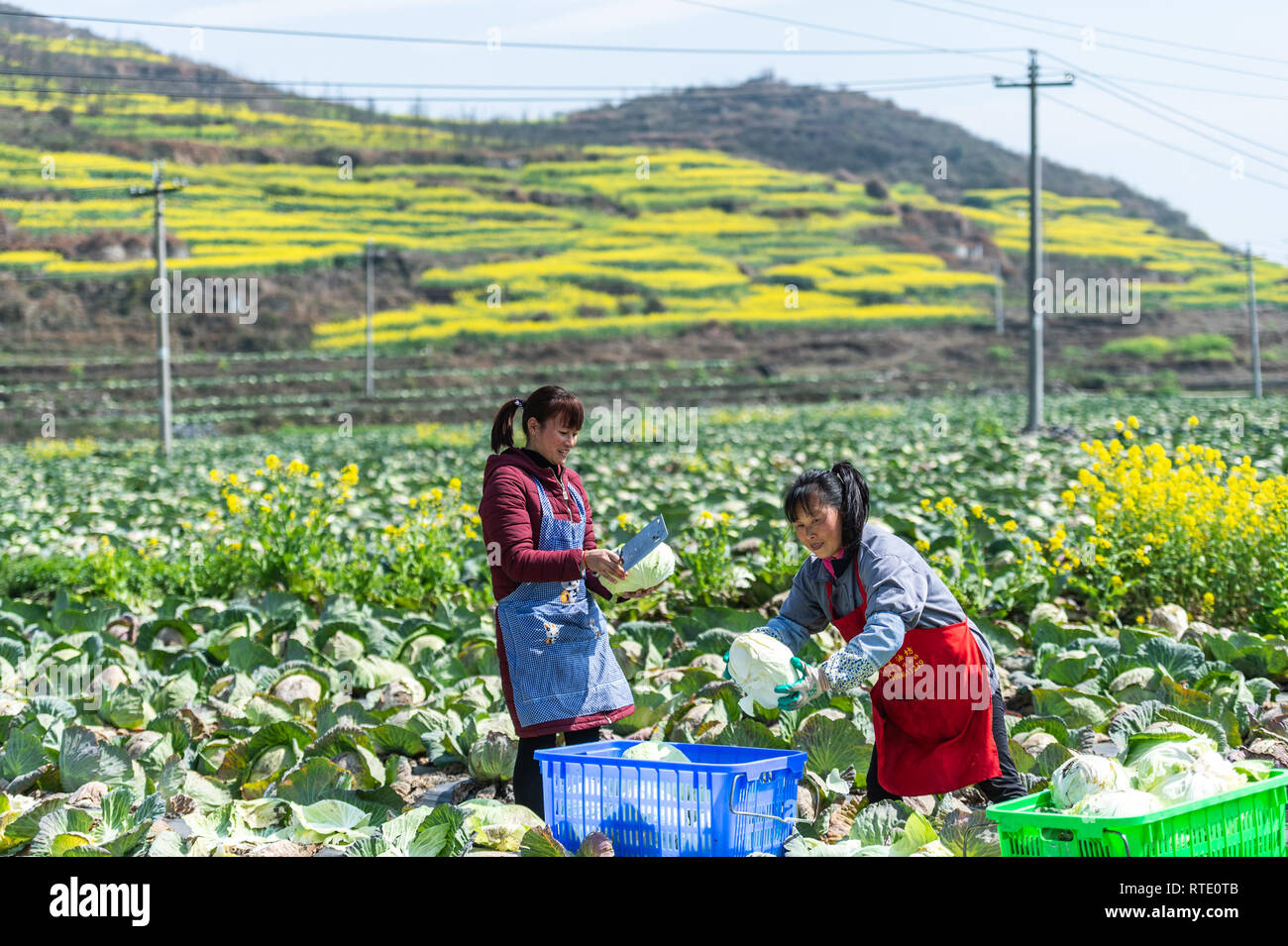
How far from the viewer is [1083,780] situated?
2.87 metres

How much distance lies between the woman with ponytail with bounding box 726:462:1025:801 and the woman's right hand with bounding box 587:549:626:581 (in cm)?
41

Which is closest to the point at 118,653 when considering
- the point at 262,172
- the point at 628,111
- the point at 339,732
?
the point at 339,732

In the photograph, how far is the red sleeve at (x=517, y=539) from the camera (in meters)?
3.46

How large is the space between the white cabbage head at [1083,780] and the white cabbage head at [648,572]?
1.11 meters

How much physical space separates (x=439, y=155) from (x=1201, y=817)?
8360 centimetres

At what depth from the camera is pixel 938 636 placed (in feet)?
11.0

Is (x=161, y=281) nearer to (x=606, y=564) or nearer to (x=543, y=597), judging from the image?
(x=543, y=597)

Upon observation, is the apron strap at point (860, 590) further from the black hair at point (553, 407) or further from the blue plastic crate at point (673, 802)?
the black hair at point (553, 407)

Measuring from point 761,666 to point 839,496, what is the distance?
0.49 metres

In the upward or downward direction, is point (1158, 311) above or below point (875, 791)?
above

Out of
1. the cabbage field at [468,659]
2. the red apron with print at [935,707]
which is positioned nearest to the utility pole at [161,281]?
the cabbage field at [468,659]

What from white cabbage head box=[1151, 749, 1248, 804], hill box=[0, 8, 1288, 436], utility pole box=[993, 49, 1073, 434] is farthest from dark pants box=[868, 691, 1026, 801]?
hill box=[0, 8, 1288, 436]

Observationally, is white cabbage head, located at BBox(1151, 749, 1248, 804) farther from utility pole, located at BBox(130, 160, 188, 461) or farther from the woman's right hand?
utility pole, located at BBox(130, 160, 188, 461)
